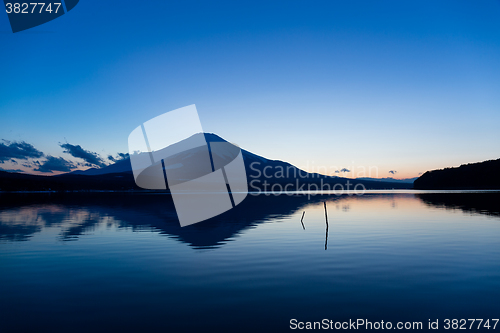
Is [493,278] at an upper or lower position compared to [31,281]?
lower

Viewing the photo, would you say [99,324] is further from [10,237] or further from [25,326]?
[10,237]

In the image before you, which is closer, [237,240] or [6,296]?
[6,296]

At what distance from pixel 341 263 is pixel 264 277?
17.5 ft

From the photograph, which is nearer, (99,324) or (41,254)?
(99,324)

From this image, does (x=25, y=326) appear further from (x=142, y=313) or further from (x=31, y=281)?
(x=31, y=281)

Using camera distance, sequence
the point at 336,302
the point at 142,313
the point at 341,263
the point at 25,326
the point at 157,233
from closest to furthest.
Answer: the point at 25,326, the point at 142,313, the point at 336,302, the point at 341,263, the point at 157,233

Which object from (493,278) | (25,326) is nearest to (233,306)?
(25,326)

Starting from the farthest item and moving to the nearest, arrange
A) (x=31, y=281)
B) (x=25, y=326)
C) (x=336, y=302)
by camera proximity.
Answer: (x=31, y=281) → (x=336, y=302) → (x=25, y=326)

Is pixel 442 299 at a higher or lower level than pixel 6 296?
lower

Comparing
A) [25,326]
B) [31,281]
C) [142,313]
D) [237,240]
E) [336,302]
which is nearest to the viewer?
[25,326]

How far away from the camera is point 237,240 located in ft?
83.8

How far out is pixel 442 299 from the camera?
11922 millimetres

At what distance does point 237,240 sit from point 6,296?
1590 centimetres

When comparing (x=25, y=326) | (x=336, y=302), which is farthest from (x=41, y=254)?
(x=336, y=302)
